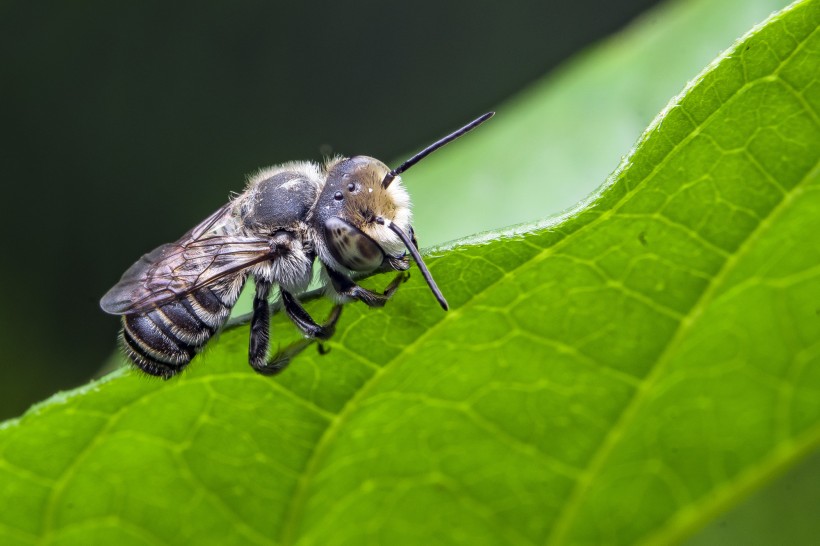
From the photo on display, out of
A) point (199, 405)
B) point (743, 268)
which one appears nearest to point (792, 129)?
point (743, 268)

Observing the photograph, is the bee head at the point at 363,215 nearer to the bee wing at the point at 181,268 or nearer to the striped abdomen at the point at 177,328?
the bee wing at the point at 181,268

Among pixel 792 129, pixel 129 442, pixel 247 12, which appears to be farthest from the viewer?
pixel 247 12

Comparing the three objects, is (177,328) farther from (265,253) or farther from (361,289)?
(361,289)

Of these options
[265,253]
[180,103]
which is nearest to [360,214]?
[265,253]

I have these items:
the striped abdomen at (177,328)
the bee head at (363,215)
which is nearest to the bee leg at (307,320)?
the bee head at (363,215)

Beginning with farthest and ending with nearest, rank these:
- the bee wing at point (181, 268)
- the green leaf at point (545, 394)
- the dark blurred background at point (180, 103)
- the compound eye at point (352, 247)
A: the dark blurred background at point (180, 103)
the bee wing at point (181, 268)
the compound eye at point (352, 247)
the green leaf at point (545, 394)

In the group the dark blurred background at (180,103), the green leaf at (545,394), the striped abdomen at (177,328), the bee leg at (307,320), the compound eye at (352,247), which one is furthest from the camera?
the dark blurred background at (180,103)

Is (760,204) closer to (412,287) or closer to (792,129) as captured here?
(792,129)
